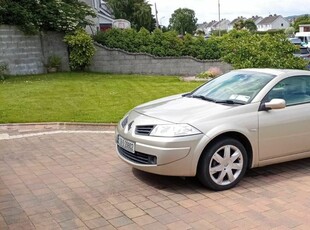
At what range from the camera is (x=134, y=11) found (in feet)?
163

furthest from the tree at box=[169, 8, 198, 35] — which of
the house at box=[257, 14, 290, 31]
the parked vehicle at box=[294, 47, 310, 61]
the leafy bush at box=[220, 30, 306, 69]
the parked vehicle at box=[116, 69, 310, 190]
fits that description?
the parked vehicle at box=[116, 69, 310, 190]

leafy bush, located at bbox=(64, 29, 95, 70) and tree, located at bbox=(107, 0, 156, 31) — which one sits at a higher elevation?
tree, located at bbox=(107, 0, 156, 31)

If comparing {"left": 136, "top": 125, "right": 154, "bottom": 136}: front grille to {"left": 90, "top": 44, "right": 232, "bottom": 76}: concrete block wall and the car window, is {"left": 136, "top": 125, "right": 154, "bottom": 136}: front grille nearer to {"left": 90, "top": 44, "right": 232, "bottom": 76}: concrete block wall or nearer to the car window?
the car window

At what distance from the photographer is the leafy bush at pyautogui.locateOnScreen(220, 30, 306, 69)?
10.1m

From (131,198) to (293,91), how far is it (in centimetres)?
254

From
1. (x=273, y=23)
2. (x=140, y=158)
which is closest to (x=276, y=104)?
(x=140, y=158)

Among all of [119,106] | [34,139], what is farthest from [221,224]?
[119,106]

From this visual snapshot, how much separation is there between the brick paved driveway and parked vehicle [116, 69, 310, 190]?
0.85ft

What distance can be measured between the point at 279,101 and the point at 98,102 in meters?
Result: 6.23

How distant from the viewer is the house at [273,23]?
121688 mm

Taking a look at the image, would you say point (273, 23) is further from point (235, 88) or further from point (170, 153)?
point (170, 153)

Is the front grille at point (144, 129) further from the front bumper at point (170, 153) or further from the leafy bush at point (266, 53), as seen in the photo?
the leafy bush at point (266, 53)

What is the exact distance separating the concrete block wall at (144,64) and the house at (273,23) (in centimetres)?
10650

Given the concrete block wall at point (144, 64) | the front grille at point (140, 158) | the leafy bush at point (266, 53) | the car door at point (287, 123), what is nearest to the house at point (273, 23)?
the concrete block wall at point (144, 64)
